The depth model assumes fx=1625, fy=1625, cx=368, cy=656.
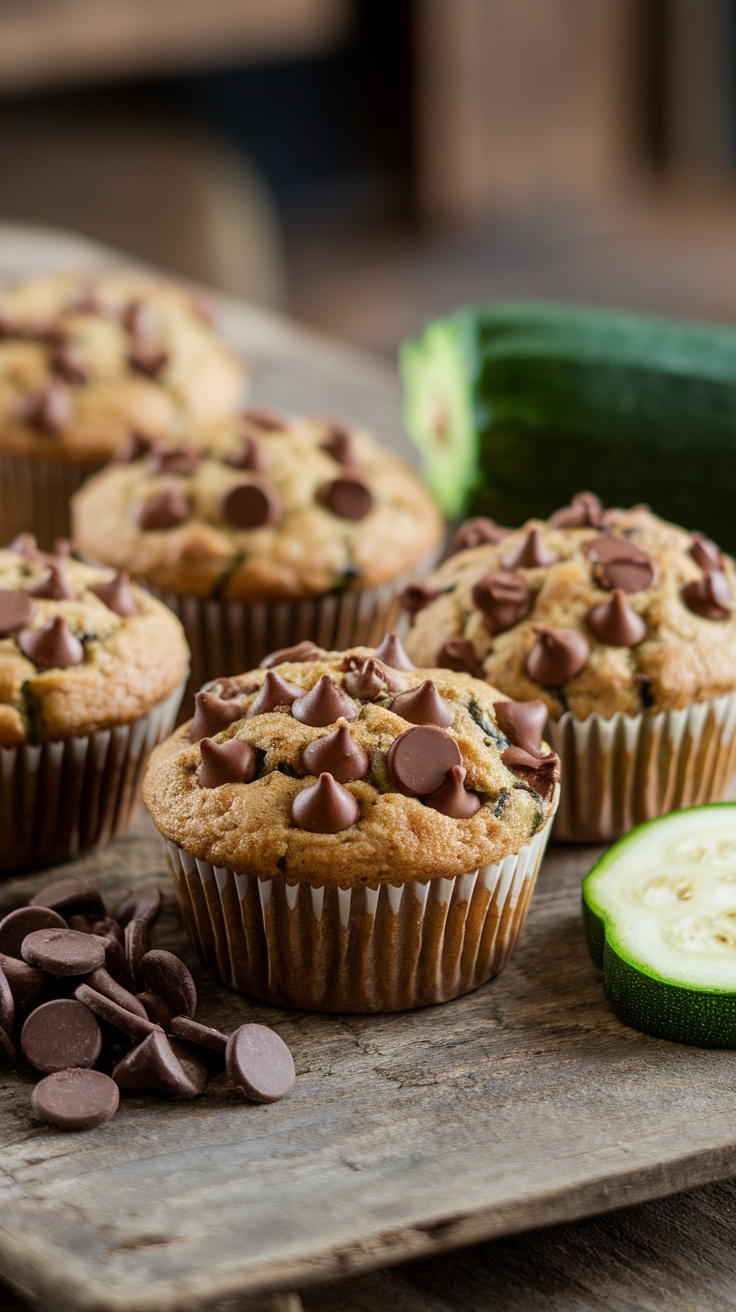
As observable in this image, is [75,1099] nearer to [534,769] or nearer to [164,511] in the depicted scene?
[534,769]

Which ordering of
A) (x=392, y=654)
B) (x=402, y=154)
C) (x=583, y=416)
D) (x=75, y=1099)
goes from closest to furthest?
(x=75, y=1099), (x=392, y=654), (x=583, y=416), (x=402, y=154)

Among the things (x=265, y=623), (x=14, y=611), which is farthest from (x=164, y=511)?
(x=14, y=611)

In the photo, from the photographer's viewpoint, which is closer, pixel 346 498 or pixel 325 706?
pixel 325 706

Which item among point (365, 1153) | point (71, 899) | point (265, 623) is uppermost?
point (265, 623)

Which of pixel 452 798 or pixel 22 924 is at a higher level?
pixel 452 798

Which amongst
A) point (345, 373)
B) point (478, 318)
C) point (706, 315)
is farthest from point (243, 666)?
point (706, 315)

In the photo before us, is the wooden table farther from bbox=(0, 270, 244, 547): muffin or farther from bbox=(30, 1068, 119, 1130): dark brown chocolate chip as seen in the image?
bbox=(0, 270, 244, 547): muffin

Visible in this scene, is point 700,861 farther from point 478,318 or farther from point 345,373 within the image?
point 345,373
